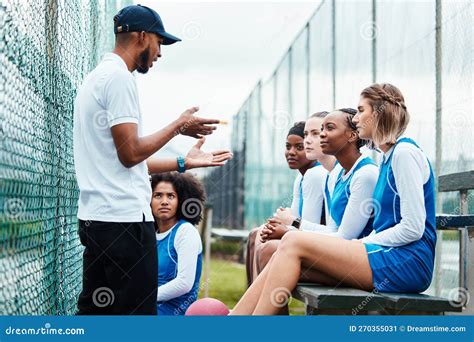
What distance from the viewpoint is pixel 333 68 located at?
26.1ft

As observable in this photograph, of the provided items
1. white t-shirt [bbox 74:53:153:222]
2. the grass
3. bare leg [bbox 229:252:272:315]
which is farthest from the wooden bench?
the grass

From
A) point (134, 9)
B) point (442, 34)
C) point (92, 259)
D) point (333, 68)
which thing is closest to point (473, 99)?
point (442, 34)

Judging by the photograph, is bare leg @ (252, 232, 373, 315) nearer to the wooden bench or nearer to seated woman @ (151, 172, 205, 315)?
the wooden bench

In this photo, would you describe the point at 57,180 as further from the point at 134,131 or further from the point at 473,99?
the point at 473,99

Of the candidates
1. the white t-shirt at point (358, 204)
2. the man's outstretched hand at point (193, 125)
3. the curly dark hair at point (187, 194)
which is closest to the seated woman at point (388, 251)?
the white t-shirt at point (358, 204)

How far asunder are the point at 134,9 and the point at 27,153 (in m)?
0.72

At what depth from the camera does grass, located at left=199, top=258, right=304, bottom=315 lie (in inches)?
335

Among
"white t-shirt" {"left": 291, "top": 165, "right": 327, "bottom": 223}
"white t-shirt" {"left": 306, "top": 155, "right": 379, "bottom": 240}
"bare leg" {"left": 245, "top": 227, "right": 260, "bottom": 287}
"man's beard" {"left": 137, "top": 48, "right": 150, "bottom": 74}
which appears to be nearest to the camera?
"man's beard" {"left": 137, "top": 48, "right": 150, "bottom": 74}

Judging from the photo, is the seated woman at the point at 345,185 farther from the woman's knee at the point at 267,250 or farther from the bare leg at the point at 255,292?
the bare leg at the point at 255,292

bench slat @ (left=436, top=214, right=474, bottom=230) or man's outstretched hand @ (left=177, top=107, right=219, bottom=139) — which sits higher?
man's outstretched hand @ (left=177, top=107, right=219, bottom=139)

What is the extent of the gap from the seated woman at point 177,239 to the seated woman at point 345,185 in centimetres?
58

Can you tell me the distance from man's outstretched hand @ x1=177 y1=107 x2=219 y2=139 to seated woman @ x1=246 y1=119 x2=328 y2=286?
2.39ft

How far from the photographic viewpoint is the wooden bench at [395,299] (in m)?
3.01

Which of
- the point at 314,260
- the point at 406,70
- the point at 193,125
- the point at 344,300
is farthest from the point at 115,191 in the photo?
the point at 406,70
